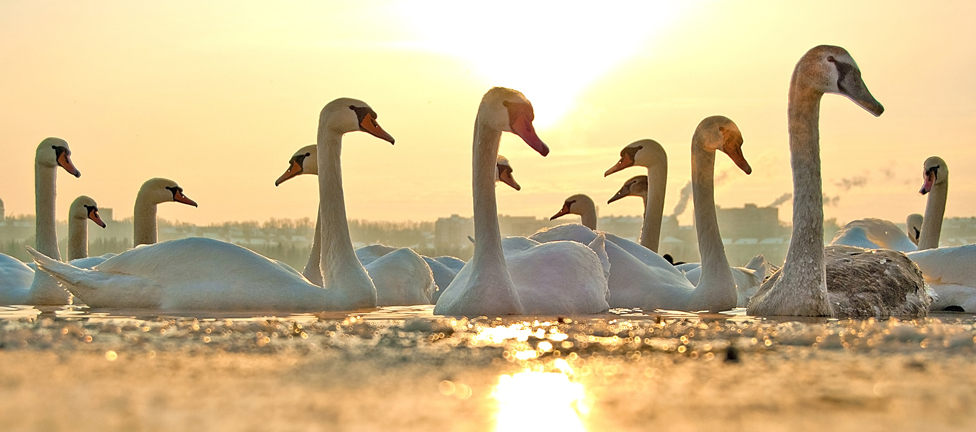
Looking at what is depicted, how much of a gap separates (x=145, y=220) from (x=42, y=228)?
1.47 m

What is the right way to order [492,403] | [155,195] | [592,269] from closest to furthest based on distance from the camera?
[492,403] → [592,269] → [155,195]

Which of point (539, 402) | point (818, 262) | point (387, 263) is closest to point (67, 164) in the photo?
point (387, 263)

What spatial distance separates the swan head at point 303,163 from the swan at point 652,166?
15.6ft

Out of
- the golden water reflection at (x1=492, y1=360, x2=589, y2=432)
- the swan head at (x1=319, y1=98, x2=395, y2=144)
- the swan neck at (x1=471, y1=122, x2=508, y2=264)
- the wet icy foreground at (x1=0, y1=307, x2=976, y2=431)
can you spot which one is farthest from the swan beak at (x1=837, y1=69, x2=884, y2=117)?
the golden water reflection at (x1=492, y1=360, x2=589, y2=432)

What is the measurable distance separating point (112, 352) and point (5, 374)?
76cm

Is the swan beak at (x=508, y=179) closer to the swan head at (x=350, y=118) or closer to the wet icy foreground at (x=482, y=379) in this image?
the swan head at (x=350, y=118)

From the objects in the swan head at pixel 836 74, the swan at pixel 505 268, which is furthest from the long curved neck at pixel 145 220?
the swan head at pixel 836 74

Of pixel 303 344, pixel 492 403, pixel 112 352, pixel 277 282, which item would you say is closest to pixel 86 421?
pixel 492 403

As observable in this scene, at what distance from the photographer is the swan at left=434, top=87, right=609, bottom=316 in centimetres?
853

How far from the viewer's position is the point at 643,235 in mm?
16891

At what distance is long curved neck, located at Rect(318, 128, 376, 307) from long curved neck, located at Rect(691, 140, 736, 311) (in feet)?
10.4

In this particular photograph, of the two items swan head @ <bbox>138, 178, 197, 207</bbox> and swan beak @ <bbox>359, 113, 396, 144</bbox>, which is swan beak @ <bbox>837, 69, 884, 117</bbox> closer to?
swan beak @ <bbox>359, 113, 396, 144</bbox>

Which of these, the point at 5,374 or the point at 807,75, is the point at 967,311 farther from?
the point at 5,374

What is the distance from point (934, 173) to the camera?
16891 millimetres
